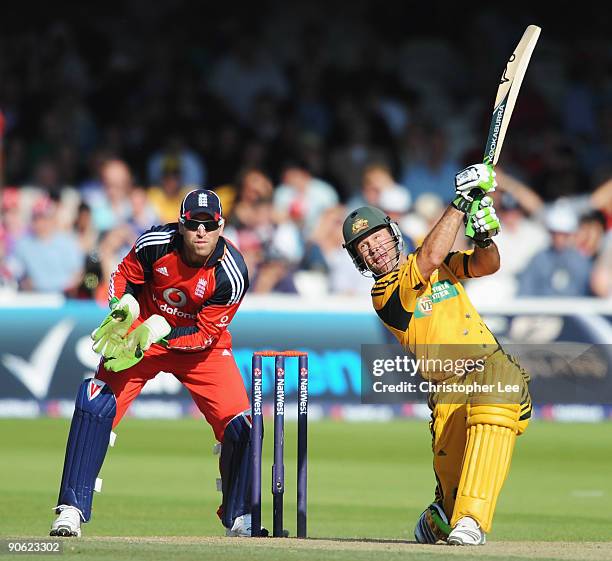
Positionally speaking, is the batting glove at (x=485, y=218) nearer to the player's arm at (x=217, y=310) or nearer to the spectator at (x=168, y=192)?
the player's arm at (x=217, y=310)

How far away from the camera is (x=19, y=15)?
20594mm

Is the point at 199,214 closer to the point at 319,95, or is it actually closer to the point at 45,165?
the point at 45,165

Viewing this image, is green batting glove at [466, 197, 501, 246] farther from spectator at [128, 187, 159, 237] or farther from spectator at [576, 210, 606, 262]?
spectator at [128, 187, 159, 237]

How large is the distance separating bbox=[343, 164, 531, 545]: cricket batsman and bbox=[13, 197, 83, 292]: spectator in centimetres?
872

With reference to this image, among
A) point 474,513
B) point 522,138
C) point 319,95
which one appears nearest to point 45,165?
point 319,95

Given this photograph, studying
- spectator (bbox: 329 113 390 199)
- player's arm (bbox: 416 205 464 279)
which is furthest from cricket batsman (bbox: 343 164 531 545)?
spectator (bbox: 329 113 390 199)

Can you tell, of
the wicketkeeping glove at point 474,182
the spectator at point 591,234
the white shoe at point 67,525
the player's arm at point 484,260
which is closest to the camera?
the wicketkeeping glove at point 474,182

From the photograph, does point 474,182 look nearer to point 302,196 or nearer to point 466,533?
point 466,533

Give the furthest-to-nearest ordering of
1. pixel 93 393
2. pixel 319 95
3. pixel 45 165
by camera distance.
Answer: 1. pixel 319 95
2. pixel 45 165
3. pixel 93 393

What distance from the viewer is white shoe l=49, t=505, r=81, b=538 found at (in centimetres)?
810

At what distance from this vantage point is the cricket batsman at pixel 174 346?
827cm

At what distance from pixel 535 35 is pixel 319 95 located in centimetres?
1086

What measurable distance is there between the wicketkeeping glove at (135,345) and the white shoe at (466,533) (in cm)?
193

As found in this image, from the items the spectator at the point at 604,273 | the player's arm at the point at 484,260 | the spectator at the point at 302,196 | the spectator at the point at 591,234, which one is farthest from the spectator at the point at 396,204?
the player's arm at the point at 484,260
